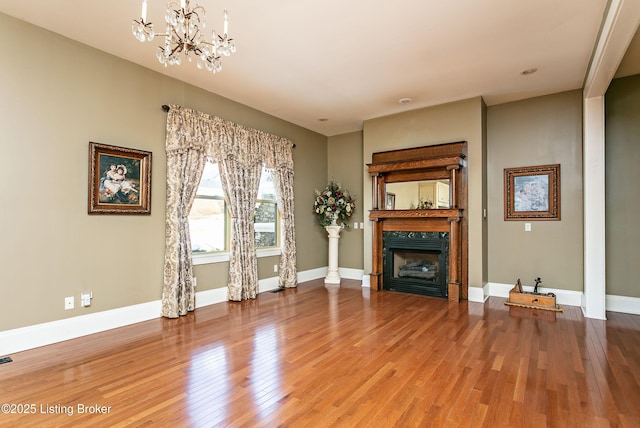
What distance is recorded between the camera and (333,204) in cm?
651

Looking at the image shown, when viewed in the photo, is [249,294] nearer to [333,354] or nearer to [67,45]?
[333,354]

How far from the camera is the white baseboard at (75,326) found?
3061 mm

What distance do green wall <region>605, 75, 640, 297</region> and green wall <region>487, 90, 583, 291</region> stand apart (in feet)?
1.06

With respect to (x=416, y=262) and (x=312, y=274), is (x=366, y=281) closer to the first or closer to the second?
(x=416, y=262)

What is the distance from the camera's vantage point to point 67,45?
345cm

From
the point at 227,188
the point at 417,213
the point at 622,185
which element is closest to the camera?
the point at 622,185

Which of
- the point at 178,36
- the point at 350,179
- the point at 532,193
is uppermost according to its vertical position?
the point at 178,36

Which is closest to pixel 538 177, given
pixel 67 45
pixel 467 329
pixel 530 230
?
pixel 530 230

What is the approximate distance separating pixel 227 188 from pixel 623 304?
5.68 metres

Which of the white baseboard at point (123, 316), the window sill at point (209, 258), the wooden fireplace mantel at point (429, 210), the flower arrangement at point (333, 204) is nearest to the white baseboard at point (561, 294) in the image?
the white baseboard at point (123, 316)

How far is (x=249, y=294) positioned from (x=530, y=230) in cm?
445

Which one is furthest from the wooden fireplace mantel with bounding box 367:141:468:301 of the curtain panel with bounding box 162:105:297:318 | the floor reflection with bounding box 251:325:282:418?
the floor reflection with bounding box 251:325:282:418

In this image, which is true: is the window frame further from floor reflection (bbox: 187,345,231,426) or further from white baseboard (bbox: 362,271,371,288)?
floor reflection (bbox: 187,345,231,426)

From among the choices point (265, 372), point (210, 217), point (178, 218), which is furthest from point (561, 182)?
point (178, 218)
